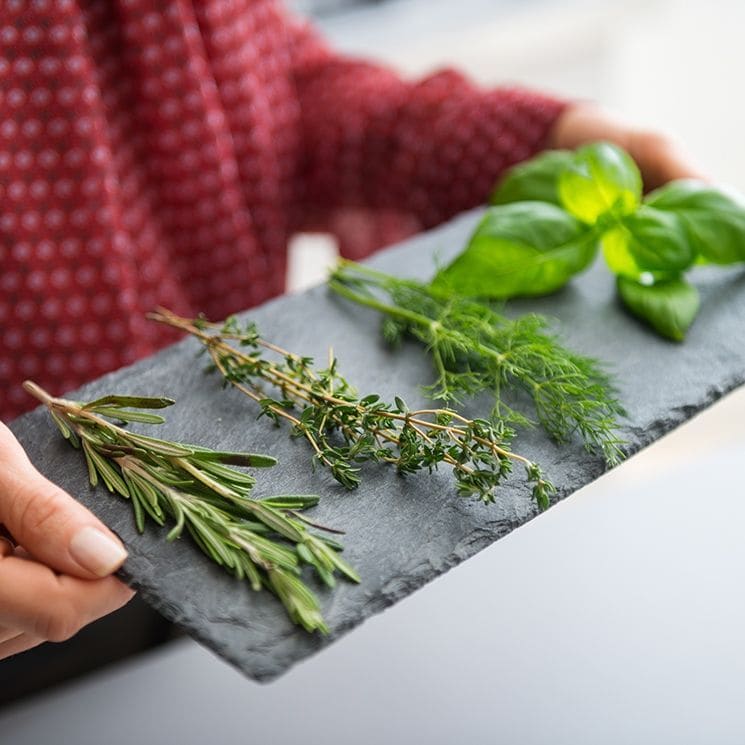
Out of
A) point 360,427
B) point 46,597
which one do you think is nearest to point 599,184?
point 360,427

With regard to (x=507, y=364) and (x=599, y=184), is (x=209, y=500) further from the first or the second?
(x=599, y=184)

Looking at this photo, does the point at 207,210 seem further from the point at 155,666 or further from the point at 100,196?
the point at 155,666

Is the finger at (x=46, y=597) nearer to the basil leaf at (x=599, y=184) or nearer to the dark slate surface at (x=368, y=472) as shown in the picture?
the dark slate surface at (x=368, y=472)

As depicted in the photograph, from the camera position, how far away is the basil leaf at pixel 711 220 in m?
0.77

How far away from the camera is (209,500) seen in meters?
0.55

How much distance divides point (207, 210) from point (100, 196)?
0.43ft

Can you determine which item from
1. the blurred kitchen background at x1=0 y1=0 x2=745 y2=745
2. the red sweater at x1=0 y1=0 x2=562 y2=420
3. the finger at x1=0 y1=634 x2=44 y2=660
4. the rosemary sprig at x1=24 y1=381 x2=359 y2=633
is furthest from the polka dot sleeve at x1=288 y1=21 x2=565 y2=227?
the finger at x1=0 y1=634 x2=44 y2=660

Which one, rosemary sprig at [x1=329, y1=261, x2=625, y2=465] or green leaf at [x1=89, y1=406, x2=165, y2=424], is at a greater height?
green leaf at [x1=89, y1=406, x2=165, y2=424]

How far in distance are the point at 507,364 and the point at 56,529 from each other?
0.31 m

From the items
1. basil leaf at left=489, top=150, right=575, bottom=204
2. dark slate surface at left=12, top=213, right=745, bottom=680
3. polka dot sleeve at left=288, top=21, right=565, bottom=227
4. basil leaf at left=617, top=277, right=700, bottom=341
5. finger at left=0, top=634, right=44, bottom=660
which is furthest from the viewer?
polka dot sleeve at left=288, top=21, right=565, bottom=227

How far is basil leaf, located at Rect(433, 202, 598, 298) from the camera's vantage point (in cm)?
76

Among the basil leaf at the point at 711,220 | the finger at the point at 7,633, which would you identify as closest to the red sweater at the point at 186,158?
the basil leaf at the point at 711,220

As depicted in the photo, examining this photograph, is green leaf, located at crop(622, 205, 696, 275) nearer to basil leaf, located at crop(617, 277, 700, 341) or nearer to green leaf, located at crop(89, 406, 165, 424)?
basil leaf, located at crop(617, 277, 700, 341)

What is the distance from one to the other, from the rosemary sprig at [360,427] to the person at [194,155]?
292 millimetres
